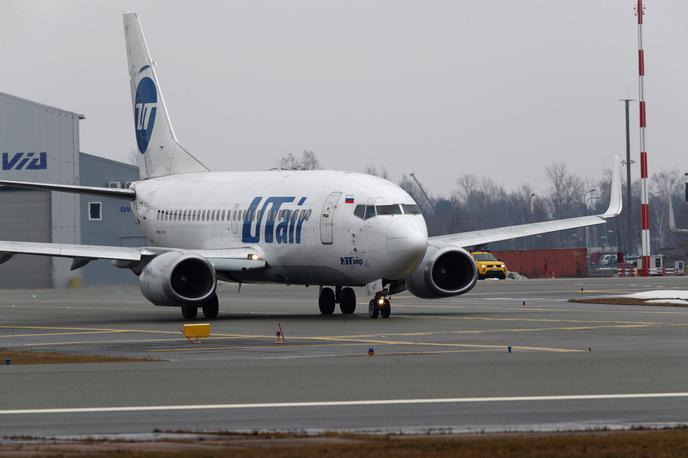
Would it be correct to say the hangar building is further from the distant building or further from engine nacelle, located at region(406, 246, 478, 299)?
engine nacelle, located at region(406, 246, 478, 299)

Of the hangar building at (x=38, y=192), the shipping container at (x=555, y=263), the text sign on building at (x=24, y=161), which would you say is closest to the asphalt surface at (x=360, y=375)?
the hangar building at (x=38, y=192)

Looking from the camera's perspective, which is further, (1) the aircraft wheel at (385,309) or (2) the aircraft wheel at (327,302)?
(2) the aircraft wheel at (327,302)

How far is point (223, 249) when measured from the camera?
150 feet

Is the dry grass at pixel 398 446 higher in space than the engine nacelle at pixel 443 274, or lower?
lower

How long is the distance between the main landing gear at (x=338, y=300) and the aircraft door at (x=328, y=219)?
3514 millimetres

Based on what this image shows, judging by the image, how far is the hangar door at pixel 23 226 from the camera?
7562 centimetres

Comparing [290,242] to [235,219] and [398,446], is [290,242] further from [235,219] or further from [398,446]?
[398,446]

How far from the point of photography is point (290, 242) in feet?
139

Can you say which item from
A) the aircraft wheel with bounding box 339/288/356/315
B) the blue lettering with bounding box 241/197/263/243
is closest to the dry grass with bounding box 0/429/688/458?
the aircraft wheel with bounding box 339/288/356/315

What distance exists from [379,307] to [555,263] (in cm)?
7139

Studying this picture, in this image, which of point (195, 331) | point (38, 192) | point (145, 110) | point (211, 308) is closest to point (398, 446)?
point (195, 331)

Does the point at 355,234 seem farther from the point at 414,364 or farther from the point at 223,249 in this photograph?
the point at 414,364

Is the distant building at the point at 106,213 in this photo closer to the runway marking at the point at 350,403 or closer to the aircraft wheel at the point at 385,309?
the aircraft wheel at the point at 385,309

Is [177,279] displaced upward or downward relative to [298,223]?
downward
